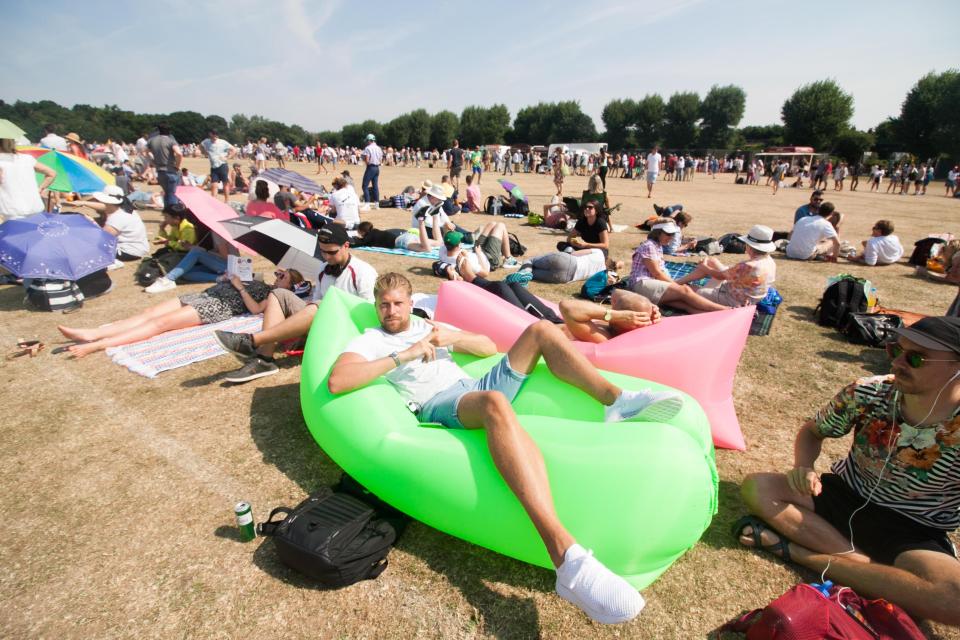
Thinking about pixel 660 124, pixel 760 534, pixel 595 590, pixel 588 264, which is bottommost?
pixel 760 534

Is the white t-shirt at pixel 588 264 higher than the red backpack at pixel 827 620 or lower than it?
higher

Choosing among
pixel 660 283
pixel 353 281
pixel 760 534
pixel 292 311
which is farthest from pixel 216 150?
pixel 760 534

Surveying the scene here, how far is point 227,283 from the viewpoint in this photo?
4828mm

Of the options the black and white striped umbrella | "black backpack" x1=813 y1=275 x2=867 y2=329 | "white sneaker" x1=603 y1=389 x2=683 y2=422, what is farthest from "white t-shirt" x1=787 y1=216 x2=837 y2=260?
the black and white striped umbrella

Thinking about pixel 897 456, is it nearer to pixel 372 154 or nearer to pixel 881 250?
pixel 881 250

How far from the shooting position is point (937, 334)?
1884 mm

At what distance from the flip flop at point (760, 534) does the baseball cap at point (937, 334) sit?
1.13m

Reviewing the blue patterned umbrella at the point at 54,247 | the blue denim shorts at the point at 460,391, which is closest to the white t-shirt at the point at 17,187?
the blue patterned umbrella at the point at 54,247

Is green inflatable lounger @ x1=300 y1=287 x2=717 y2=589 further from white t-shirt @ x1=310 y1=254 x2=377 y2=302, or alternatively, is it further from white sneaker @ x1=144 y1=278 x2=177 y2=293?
white sneaker @ x1=144 y1=278 x2=177 y2=293

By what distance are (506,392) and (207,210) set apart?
445 cm

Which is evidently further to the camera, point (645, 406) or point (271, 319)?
point (271, 319)

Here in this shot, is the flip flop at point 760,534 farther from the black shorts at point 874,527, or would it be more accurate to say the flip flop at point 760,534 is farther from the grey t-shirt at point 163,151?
the grey t-shirt at point 163,151

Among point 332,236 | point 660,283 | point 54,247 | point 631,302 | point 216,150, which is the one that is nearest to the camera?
point 631,302

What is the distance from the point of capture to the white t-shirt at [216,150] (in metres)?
11.6
